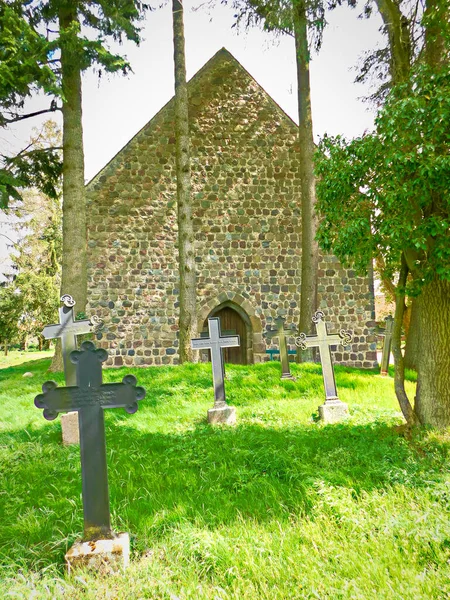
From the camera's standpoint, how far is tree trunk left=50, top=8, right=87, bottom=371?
959cm

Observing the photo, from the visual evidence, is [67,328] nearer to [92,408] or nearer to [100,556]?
[92,408]

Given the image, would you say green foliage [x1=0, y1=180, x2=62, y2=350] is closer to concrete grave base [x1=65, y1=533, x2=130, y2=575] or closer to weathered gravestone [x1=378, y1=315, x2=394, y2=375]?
weathered gravestone [x1=378, y1=315, x2=394, y2=375]

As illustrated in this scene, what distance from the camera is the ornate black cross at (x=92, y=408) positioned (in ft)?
9.00

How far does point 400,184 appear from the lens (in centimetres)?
446

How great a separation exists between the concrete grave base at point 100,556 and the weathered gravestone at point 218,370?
9.72 ft

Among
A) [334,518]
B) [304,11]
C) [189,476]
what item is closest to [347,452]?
[334,518]

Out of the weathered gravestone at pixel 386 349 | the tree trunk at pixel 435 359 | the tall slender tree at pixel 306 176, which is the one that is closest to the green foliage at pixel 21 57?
the tall slender tree at pixel 306 176

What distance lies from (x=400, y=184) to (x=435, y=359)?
202 centimetres

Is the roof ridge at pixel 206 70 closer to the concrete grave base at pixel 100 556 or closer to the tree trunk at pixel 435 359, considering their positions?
the tree trunk at pixel 435 359

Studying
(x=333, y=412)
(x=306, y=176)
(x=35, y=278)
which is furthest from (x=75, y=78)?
(x=35, y=278)

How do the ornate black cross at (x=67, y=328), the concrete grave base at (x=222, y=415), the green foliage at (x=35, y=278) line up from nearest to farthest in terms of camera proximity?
the ornate black cross at (x=67, y=328)
the concrete grave base at (x=222, y=415)
the green foliage at (x=35, y=278)

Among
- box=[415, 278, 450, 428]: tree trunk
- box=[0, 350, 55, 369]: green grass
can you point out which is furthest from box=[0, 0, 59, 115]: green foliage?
box=[0, 350, 55, 369]: green grass

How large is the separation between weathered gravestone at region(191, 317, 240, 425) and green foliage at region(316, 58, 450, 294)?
6.55 feet

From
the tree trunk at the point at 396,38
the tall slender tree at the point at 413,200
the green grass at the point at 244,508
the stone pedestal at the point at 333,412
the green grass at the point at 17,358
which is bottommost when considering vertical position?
the green grass at the point at 244,508
